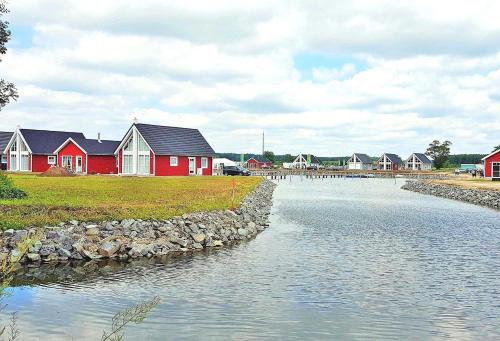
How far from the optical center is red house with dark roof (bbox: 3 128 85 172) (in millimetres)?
77688

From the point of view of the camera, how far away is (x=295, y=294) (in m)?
14.8

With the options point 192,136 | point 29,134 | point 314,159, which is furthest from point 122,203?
point 314,159

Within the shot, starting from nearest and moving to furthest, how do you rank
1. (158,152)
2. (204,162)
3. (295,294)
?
(295,294) → (158,152) → (204,162)

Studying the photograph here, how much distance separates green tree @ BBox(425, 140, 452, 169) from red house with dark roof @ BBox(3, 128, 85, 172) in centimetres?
11422

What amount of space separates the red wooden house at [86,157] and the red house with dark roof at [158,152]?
602 centimetres

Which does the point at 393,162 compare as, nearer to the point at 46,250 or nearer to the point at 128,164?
the point at 128,164

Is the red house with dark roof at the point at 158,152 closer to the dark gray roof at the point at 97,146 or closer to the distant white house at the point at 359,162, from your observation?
the dark gray roof at the point at 97,146

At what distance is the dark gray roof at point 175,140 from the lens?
6731 centimetres

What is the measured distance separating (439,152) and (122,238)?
154324 millimetres

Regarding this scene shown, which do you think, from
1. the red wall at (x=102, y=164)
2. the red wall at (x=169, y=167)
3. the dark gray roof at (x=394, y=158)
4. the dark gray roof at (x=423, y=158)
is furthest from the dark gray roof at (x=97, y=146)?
the dark gray roof at (x=423, y=158)

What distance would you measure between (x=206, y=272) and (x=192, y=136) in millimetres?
58103

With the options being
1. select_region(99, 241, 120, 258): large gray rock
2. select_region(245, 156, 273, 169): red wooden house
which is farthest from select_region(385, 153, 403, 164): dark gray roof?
select_region(99, 241, 120, 258): large gray rock

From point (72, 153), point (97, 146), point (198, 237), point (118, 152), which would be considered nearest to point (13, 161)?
point (72, 153)

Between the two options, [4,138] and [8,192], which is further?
[4,138]
